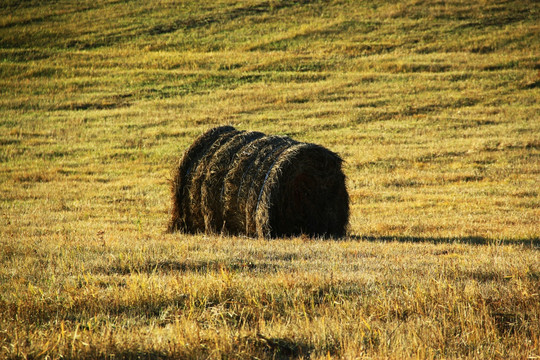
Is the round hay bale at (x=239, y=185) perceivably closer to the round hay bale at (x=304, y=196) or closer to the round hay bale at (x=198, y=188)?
the round hay bale at (x=304, y=196)

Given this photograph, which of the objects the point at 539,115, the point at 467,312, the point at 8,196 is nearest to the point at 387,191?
the point at 8,196

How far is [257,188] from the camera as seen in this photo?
31.9 feet

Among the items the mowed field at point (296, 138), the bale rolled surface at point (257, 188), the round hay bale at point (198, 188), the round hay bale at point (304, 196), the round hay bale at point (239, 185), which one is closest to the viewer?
the mowed field at point (296, 138)

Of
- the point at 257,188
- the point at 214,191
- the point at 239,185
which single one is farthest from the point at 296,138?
the point at 257,188

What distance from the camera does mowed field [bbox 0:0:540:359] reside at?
485 cm

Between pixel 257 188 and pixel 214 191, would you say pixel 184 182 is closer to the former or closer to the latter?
pixel 214 191

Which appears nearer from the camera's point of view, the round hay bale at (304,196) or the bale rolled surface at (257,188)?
the round hay bale at (304,196)

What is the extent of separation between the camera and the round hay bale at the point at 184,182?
10.5 metres

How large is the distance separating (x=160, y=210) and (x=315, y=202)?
4.56 meters

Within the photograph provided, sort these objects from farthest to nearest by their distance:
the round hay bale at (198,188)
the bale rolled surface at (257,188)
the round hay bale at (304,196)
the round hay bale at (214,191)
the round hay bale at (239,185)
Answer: the round hay bale at (198,188), the round hay bale at (214,191), the round hay bale at (239,185), the bale rolled surface at (257,188), the round hay bale at (304,196)

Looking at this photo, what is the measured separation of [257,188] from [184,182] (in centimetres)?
150

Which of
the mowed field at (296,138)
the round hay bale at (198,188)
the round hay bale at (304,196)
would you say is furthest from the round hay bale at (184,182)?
the round hay bale at (304,196)

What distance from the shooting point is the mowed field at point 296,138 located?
4852 mm

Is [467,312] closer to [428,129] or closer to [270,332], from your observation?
[270,332]
